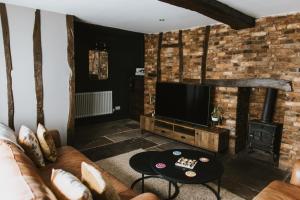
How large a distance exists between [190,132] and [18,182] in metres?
3.37

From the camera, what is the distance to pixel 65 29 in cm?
394

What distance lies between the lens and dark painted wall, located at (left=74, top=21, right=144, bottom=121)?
5.36m

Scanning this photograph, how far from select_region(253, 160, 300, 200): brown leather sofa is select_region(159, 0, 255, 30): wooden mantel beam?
83.6 inches

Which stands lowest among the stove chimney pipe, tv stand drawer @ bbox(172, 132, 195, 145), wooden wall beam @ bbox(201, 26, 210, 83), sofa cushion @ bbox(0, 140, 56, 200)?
tv stand drawer @ bbox(172, 132, 195, 145)

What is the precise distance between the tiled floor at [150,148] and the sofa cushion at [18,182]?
204cm

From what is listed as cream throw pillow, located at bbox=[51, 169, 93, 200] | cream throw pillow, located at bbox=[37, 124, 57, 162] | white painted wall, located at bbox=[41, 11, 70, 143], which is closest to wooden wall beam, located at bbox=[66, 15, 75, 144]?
white painted wall, located at bbox=[41, 11, 70, 143]

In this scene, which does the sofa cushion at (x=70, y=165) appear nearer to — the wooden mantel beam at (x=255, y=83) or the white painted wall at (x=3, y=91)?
the white painted wall at (x=3, y=91)

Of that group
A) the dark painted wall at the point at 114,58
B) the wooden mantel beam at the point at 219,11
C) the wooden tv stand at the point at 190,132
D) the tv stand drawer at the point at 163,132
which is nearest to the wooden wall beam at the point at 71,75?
the dark painted wall at the point at 114,58

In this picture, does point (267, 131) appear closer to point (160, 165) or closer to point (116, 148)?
point (160, 165)

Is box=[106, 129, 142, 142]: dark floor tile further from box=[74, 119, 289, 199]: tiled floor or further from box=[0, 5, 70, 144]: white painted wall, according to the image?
box=[0, 5, 70, 144]: white painted wall

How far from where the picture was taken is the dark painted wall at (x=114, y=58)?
17.6ft

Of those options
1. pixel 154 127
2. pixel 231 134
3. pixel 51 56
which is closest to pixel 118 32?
pixel 51 56

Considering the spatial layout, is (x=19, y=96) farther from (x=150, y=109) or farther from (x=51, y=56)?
(x=150, y=109)

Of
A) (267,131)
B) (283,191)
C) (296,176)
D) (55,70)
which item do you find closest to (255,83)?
(267,131)
